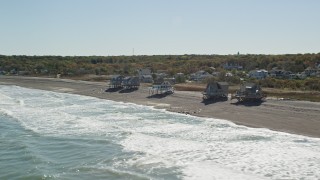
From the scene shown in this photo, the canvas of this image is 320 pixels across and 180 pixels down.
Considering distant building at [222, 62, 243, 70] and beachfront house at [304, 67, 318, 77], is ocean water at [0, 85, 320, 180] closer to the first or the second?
beachfront house at [304, 67, 318, 77]

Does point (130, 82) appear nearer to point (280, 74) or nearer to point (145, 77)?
point (145, 77)

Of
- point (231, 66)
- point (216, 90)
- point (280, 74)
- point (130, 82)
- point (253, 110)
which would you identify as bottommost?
point (253, 110)

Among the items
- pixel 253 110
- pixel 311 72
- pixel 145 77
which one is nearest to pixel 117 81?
pixel 145 77

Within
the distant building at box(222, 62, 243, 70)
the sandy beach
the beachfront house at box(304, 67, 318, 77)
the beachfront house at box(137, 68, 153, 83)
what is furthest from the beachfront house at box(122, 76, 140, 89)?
the distant building at box(222, 62, 243, 70)

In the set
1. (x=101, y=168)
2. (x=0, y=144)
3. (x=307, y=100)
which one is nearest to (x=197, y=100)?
(x=307, y=100)

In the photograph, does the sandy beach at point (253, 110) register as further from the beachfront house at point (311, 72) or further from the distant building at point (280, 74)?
the beachfront house at point (311, 72)

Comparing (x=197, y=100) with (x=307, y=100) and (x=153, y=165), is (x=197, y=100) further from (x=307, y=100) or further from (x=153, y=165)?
(x=153, y=165)

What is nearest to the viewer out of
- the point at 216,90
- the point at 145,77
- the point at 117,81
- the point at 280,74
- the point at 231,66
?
the point at 216,90

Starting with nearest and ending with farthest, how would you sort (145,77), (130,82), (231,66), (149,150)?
(149,150), (130,82), (145,77), (231,66)
